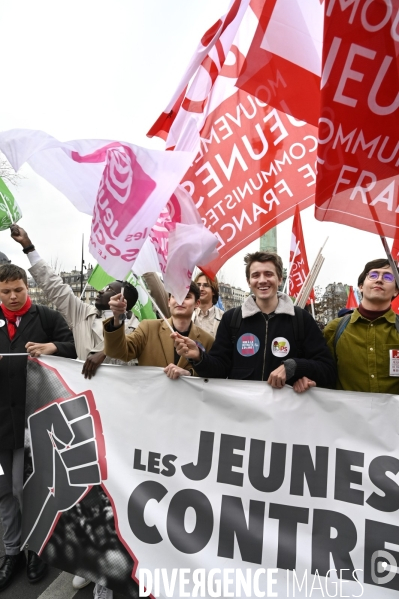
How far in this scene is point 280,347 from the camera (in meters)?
2.48

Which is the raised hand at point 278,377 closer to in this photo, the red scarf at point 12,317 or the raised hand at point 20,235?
the red scarf at point 12,317

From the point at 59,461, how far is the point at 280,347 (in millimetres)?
1639

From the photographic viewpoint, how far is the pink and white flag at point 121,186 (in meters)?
2.45

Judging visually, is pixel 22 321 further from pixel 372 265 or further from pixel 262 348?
pixel 372 265

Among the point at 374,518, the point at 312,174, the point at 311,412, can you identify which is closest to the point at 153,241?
the point at 312,174

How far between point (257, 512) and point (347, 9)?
2.46 meters

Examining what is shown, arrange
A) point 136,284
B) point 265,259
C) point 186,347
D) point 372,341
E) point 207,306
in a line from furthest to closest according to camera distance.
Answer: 1. point 136,284
2. point 207,306
3. point 265,259
4. point 372,341
5. point 186,347

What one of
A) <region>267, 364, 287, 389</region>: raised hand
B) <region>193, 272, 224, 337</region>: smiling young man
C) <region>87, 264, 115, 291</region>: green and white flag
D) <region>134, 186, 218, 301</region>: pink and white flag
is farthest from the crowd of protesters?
<region>87, 264, 115, 291</region>: green and white flag

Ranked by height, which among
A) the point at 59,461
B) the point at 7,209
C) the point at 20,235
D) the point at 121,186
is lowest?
the point at 59,461

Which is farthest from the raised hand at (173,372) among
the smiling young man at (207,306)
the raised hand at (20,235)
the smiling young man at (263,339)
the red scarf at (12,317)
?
the smiling young man at (207,306)

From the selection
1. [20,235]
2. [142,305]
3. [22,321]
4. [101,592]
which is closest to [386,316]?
[101,592]

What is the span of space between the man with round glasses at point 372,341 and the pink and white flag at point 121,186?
3.43 feet

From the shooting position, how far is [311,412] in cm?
227

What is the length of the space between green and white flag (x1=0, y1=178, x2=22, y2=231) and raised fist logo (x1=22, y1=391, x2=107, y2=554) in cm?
153
